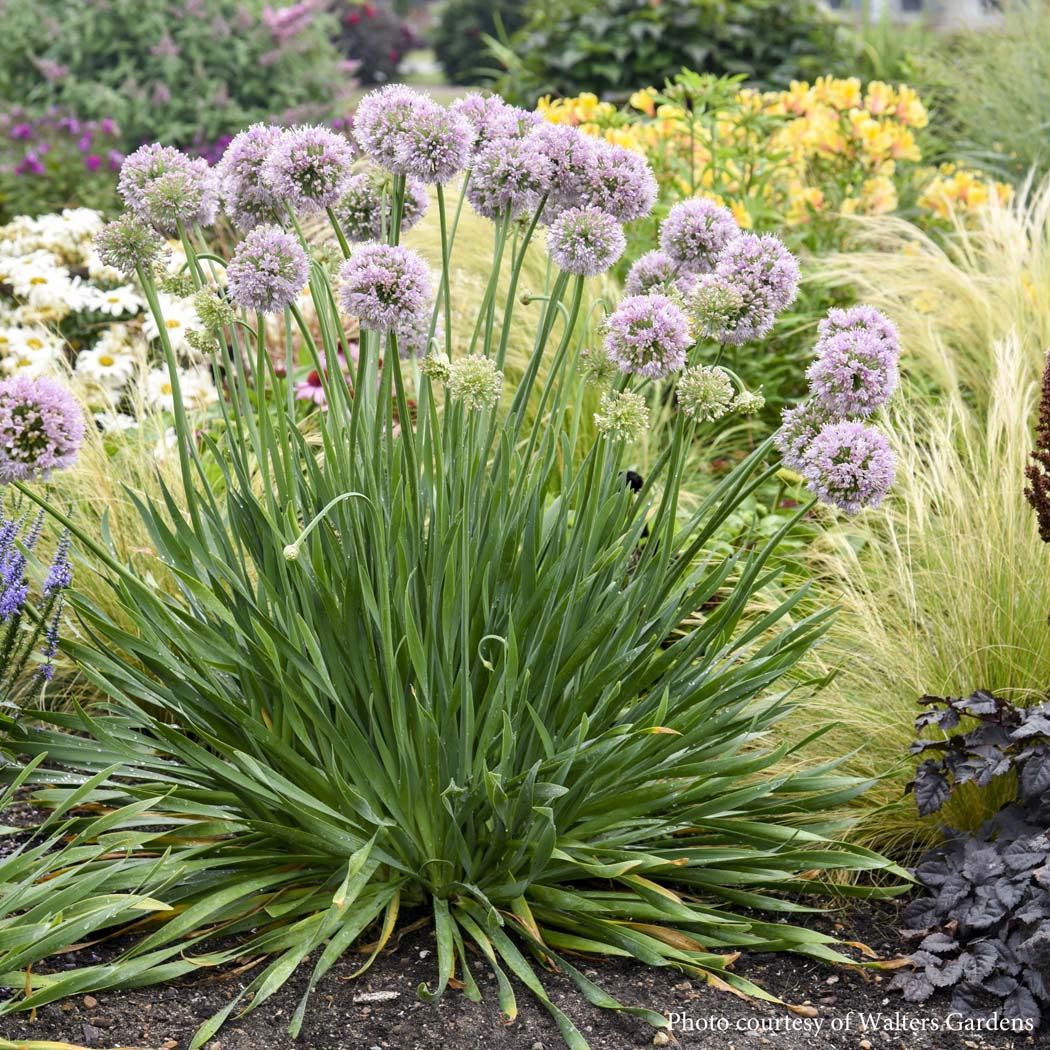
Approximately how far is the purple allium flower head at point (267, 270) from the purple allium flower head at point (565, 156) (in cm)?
49

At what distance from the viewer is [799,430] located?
2.52 m

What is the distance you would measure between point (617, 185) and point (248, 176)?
28.7 inches

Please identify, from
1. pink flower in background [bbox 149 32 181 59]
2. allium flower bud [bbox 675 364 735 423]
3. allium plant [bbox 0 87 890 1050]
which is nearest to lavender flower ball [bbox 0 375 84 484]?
allium plant [bbox 0 87 890 1050]

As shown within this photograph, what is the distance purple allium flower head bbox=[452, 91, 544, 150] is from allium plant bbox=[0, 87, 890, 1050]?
8cm

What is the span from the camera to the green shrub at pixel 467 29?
72.7 feet

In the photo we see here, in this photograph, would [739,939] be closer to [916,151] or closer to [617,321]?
[617,321]

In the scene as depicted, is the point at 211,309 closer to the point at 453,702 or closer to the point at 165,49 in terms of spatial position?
the point at 453,702

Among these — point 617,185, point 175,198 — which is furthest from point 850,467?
point 175,198

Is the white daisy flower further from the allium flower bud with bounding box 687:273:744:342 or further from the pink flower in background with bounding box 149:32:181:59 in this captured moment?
the pink flower in background with bounding box 149:32:181:59

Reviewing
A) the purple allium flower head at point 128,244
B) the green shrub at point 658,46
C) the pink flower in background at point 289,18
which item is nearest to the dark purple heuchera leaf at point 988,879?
the purple allium flower head at point 128,244

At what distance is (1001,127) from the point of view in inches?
319

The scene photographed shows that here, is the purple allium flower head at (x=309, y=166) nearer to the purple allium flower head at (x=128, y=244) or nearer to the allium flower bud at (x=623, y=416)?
the purple allium flower head at (x=128, y=244)

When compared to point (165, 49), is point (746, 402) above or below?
below

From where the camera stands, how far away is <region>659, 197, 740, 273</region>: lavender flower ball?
2.63 m
